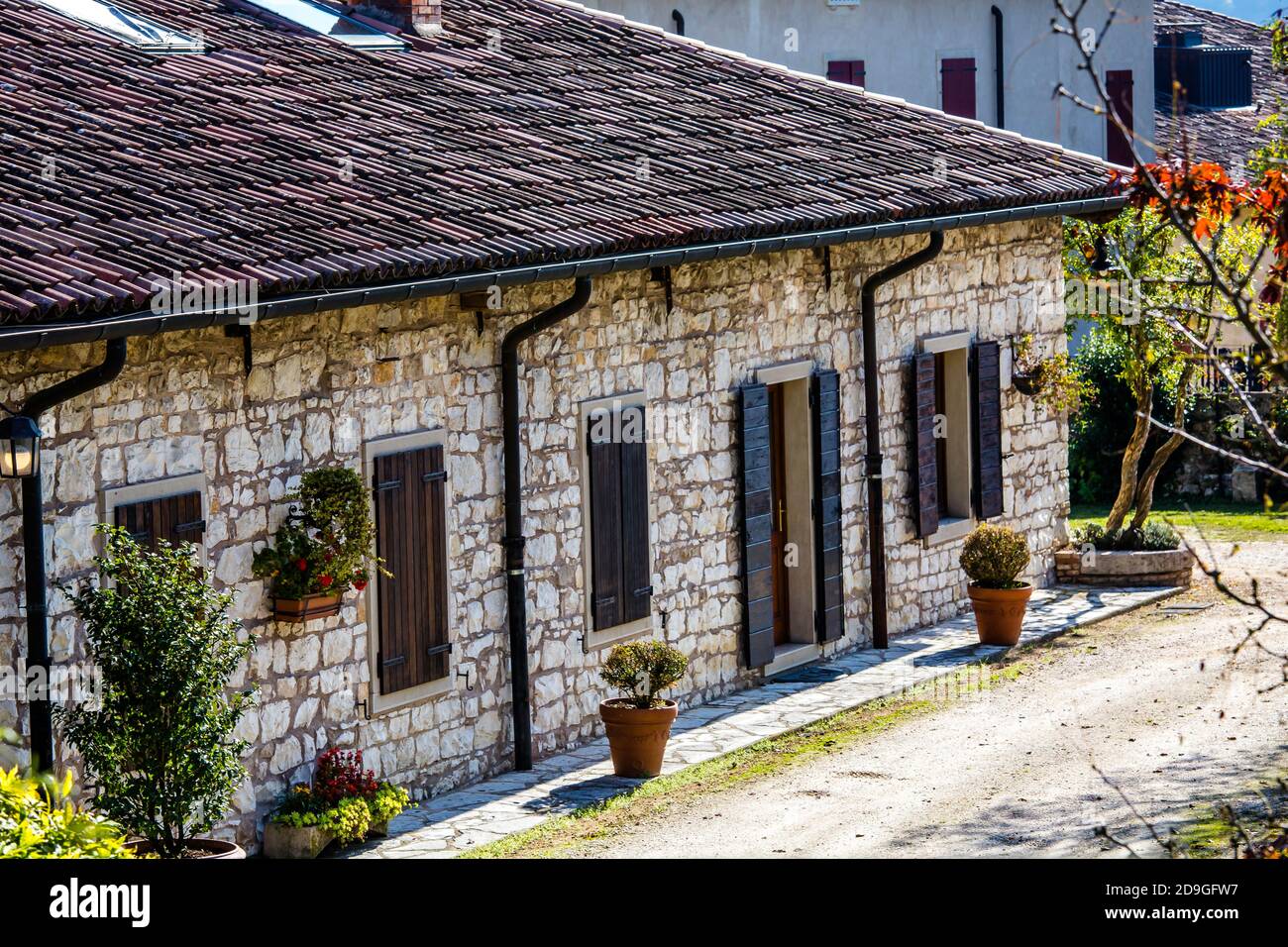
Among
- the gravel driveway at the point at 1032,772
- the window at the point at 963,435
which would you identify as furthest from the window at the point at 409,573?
the window at the point at 963,435

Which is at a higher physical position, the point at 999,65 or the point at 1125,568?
the point at 999,65

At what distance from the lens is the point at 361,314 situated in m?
10.3

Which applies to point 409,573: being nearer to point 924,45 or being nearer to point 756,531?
point 756,531

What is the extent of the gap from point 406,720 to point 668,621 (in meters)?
2.63

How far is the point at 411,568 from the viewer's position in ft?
34.9

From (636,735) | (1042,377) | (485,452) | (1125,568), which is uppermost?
(1042,377)

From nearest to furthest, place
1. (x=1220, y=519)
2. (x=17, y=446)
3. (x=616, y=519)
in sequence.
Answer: (x=17, y=446) → (x=616, y=519) → (x=1220, y=519)

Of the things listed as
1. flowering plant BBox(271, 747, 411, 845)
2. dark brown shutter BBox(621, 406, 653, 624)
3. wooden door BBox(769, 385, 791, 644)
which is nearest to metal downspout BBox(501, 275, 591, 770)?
dark brown shutter BBox(621, 406, 653, 624)

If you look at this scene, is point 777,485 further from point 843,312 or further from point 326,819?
point 326,819

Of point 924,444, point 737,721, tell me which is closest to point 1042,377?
point 924,444

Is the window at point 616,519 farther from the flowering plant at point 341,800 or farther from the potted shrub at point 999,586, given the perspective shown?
the potted shrub at point 999,586

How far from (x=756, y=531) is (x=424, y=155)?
11.8ft

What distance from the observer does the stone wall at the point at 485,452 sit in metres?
9.07
